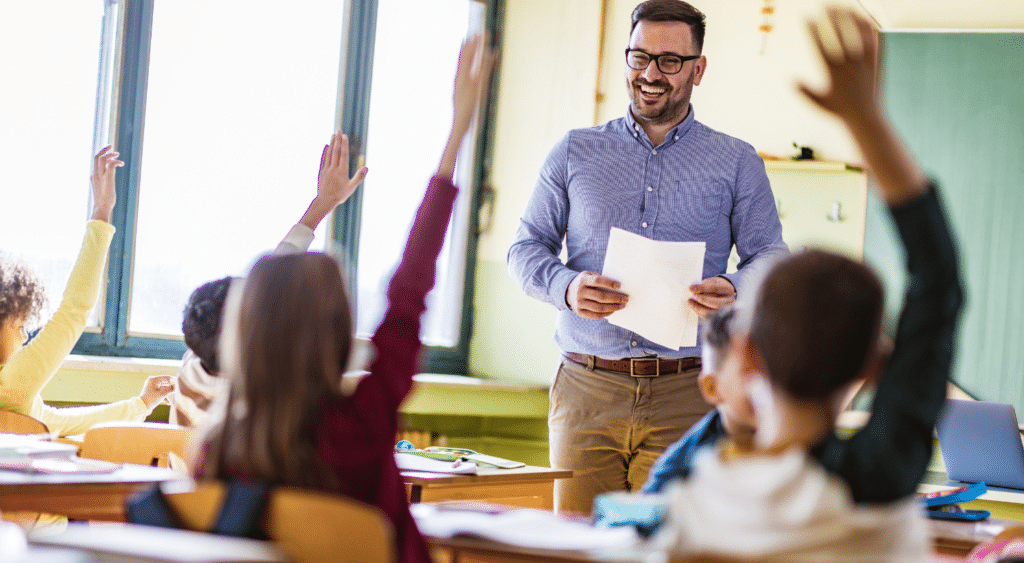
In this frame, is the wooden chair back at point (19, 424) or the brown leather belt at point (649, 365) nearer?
the wooden chair back at point (19, 424)

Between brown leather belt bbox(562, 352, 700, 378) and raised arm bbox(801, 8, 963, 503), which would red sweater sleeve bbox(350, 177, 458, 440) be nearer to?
raised arm bbox(801, 8, 963, 503)

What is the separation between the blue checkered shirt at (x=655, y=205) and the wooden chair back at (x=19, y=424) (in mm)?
1218

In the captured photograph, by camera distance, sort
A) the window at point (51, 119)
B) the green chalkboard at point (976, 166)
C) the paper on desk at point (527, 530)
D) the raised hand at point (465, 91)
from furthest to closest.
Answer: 1. the green chalkboard at point (976, 166)
2. the window at point (51, 119)
3. the raised hand at point (465, 91)
4. the paper on desk at point (527, 530)

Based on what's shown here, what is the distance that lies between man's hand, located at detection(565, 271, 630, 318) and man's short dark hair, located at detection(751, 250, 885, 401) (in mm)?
1109

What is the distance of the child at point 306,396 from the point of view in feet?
4.36

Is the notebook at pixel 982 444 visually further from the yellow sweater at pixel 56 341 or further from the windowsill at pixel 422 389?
the yellow sweater at pixel 56 341

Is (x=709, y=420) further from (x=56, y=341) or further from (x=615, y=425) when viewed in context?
(x=56, y=341)

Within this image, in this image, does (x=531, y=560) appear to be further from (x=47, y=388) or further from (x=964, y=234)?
(x=964, y=234)

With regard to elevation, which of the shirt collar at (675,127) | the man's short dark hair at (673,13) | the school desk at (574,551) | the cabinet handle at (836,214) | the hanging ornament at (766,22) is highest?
the hanging ornament at (766,22)

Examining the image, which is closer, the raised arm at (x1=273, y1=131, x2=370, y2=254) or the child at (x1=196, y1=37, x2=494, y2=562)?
the child at (x1=196, y1=37, x2=494, y2=562)

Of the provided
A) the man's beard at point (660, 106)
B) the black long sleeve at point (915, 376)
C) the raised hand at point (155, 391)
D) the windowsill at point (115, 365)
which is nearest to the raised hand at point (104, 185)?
the raised hand at point (155, 391)

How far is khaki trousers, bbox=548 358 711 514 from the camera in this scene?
2400mm

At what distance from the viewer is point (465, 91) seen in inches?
64.4

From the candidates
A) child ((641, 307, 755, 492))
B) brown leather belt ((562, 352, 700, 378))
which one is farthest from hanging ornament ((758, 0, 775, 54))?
child ((641, 307, 755, 492))
